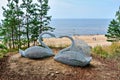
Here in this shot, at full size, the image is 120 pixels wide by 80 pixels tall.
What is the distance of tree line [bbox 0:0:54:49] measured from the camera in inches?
504

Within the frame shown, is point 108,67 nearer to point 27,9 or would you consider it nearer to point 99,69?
point 99,69

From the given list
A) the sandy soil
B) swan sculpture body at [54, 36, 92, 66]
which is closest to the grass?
the sandy soil

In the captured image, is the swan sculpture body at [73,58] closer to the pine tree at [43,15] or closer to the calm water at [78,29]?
the pine tree at [43,15]

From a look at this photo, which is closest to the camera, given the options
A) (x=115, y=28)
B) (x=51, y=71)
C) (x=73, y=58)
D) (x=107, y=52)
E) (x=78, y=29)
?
(x=51, y=71)

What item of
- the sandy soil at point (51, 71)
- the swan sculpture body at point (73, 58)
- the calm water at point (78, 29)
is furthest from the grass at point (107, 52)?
the calm water at point (78, 29)

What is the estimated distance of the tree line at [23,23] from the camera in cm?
1280

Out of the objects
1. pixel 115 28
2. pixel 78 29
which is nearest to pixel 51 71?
pixel 115 28

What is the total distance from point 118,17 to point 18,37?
7663 mm

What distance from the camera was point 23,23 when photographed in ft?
43.3

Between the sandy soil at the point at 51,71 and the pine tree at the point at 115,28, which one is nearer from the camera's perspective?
the sandy soil at the point at 51,71

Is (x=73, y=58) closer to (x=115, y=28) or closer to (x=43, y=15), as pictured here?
(x=43, y=15)

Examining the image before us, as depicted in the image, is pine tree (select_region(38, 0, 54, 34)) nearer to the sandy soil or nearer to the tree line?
the tree line

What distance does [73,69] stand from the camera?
23.2 feet

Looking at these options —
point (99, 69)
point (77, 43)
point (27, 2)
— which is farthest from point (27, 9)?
point (99, 69)
